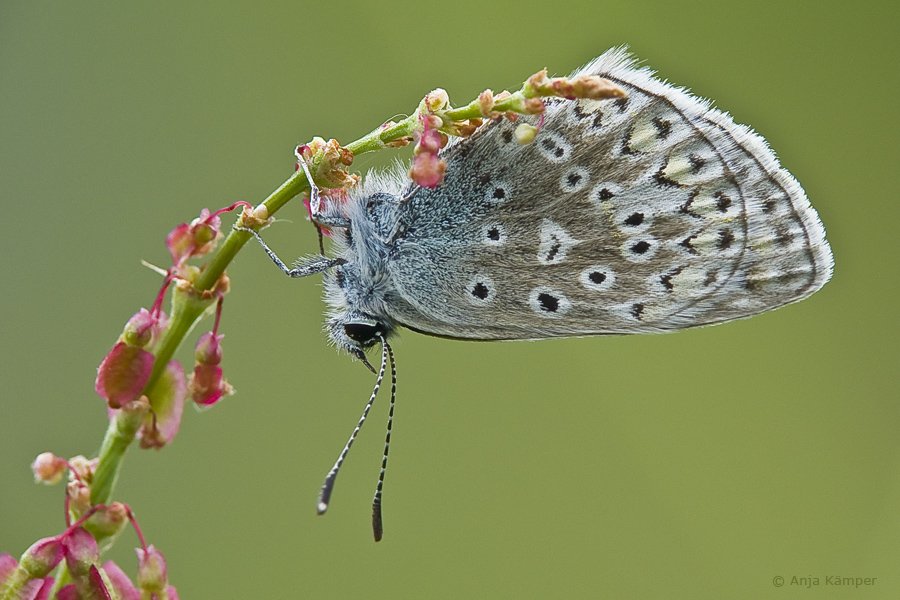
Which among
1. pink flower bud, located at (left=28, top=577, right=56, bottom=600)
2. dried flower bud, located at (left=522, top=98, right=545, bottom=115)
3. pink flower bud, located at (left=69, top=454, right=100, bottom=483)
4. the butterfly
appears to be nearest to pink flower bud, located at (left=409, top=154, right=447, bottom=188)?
dried flower bud, located at (left=522, top=98, right=545, bottom=115)

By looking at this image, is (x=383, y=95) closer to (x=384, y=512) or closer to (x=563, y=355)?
(x=563, y=355)

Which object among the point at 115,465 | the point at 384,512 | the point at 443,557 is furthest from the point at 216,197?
the point at 115,465

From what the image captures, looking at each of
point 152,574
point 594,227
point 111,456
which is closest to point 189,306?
point 111,456

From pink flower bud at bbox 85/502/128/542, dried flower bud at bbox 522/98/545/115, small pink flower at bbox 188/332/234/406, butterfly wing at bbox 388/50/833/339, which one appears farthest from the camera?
butterfly wing at bbox 388/50/833/339

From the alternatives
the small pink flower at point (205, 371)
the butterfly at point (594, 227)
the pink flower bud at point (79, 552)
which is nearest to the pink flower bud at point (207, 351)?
the small pink flower at point (205, 371)

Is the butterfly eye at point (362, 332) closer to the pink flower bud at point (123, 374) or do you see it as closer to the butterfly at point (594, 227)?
the butterfly at point (594, 227)

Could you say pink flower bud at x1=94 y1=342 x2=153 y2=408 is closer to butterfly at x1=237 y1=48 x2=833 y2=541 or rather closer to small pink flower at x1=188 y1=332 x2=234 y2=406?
small pink flower at x1=188 y1=332 x2=234 y2=406

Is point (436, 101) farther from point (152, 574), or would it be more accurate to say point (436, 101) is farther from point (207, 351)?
point (152, 574)
